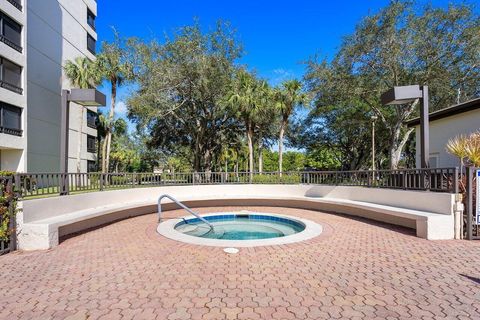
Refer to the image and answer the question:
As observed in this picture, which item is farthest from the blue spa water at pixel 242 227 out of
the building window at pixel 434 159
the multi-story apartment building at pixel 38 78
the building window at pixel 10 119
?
the building window at pixel 10 119

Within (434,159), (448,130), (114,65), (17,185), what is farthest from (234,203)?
(114,65)

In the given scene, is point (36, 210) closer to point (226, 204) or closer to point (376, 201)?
point (226, 204)

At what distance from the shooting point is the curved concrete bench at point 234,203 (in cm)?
610

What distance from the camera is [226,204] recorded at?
13.4 meters

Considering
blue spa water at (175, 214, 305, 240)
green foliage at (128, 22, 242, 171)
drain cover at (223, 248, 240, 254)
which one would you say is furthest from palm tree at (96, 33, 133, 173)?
drain cover at (223, 248, 240, 254)

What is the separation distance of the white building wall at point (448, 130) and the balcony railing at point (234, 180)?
4180 mm

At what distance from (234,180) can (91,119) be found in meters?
21.6

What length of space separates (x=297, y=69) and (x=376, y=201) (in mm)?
14343

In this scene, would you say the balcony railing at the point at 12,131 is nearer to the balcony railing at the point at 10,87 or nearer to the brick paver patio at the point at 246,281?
the balcony railing at the point at 10,87

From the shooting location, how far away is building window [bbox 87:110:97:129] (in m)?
28.5

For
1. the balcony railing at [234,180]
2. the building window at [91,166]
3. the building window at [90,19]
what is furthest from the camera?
the building window at [90,19]

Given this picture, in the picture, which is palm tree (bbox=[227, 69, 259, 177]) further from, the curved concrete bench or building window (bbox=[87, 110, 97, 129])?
building window (bbox=[87, 110, 97, 129])

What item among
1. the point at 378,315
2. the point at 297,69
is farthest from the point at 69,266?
the point at 297,69

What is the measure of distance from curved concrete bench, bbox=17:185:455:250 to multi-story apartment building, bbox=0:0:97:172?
12680mm
